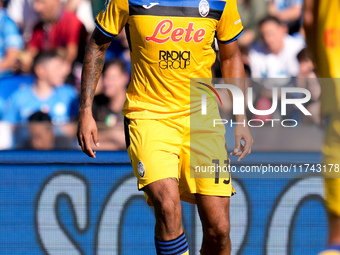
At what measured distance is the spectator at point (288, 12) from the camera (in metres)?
8.16

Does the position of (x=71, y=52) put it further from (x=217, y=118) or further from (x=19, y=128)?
(x=217, y=118)

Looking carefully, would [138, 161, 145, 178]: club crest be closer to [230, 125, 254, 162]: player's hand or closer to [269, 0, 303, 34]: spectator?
[230, 125, 254, 162]: player's hand

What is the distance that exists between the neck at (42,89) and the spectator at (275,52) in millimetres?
2527

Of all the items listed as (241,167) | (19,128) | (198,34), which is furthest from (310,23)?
(19,128)

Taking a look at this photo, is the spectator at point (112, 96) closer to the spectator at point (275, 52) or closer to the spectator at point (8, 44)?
the spectator at point (8, 44)

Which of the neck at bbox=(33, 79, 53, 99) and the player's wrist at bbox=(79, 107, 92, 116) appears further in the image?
the neck at bbox=(33, 79, 53, 99)

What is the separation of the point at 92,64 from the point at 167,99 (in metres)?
0.61

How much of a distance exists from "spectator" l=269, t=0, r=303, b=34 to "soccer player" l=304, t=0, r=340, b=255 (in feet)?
16.7

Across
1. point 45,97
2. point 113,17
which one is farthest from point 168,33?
point 45,97

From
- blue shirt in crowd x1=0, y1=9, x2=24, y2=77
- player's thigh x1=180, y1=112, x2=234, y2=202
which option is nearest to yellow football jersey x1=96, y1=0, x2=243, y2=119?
player's thigh x1=180, y1=112, x2=234, y2=202

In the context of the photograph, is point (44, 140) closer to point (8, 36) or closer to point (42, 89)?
point (42, 89)

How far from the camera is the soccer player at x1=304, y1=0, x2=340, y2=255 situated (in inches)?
119

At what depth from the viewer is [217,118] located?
180 inches

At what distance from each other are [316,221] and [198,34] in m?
2.21
